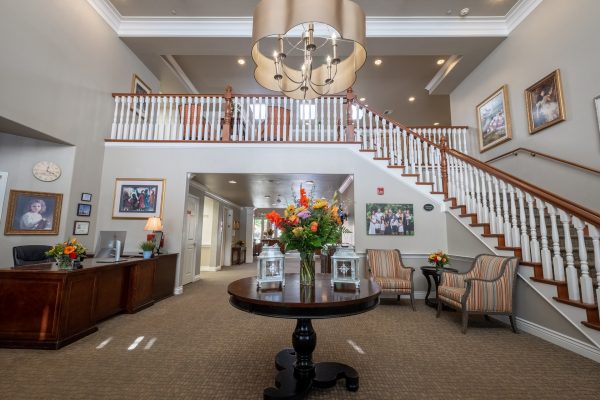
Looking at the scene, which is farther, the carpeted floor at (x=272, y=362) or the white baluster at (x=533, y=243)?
the white baluster at (x=533, y=243)

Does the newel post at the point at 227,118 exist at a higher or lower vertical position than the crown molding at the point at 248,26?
lower

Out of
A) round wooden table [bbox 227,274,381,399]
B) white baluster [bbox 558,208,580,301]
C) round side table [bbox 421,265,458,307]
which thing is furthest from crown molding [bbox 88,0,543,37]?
round wooden table [bbox 227,274,381,399]

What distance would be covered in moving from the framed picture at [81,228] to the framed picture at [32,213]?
282 millimetres

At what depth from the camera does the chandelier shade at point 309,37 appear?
2.02 m

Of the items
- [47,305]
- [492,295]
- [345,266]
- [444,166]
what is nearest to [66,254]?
[47,305]

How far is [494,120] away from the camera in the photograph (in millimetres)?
5621

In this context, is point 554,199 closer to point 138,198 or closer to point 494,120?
point 494,120

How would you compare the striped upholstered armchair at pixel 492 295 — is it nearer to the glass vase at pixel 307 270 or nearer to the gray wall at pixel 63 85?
the glass vase at pixel 307 270

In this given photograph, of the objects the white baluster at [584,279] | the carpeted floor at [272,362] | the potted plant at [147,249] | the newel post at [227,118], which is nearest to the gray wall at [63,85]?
the potted plant at [147,249]

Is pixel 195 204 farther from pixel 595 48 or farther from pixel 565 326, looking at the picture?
pixel 595 48

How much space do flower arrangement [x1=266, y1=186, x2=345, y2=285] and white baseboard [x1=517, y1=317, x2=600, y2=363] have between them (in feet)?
8.93

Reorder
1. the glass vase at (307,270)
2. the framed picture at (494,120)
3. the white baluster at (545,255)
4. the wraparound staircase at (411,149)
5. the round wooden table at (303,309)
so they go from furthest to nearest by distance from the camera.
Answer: the framed picture at (494,120) → the wraparound staircase at (411,149) → the white baluster at (545,255) → the glass vase at (307,270) → the round wooden table at (303,309)

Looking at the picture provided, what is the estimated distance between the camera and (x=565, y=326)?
283cm

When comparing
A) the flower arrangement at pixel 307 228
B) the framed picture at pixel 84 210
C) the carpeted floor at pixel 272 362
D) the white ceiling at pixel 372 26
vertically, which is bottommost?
the carpeted floor at pixel 272 362
